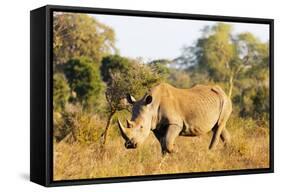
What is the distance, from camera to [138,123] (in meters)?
8.40

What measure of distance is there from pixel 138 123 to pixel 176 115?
48 centimetres

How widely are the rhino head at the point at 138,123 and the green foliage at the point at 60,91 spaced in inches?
27.1

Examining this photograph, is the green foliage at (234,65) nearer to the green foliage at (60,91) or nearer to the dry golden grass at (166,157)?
the dry golden grass at (166,157)

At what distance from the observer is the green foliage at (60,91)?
786 cm

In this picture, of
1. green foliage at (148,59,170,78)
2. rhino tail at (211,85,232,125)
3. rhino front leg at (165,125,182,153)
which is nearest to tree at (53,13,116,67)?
green foliage at (148,59,170,78)

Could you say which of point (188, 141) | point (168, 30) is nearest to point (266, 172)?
point (188, 141)

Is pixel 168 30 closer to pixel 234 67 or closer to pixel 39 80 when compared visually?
pixel 234 67

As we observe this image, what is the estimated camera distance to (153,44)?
336 inches

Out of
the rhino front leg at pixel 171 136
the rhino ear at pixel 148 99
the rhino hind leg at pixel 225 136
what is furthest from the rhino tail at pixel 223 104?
the rhino ear at pixel 148 99

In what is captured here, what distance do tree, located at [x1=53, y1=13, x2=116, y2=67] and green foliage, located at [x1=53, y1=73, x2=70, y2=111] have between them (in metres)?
0.14

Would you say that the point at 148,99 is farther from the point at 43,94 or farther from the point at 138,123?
the point at 43,94

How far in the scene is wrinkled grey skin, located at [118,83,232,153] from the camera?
8.41 m

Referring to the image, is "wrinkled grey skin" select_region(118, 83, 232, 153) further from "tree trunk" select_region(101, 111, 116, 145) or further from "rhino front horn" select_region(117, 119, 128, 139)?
"tree trunk" select_region(101, 111, 116, 145)

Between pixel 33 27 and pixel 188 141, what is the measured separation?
6.80ft
